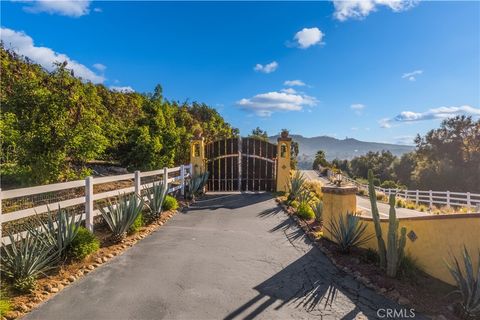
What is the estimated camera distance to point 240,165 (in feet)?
47.2

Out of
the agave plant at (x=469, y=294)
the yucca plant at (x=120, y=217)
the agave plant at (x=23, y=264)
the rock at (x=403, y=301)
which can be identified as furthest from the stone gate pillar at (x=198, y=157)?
the agave plant at (x=469, y=294)

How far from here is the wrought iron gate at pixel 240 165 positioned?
46.9ft

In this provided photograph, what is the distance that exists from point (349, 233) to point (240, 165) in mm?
8844

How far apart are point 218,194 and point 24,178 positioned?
7.31 metres

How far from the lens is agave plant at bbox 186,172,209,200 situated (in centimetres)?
1158

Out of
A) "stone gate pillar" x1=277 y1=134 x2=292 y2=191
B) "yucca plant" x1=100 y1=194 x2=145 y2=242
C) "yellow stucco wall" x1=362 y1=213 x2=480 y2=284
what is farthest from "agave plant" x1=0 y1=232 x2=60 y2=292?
"stone gate pillar" x1=277 y1=134 x2=292 y2=191

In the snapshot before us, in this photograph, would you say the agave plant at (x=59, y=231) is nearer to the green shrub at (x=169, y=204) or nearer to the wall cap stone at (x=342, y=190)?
the green shrub at (x=169, y=204)

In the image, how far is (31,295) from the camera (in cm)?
398

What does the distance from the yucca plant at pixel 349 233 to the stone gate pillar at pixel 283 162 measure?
24.4 feet

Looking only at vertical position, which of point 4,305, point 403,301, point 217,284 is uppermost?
point 4,305

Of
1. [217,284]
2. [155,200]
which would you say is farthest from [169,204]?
[217,284]

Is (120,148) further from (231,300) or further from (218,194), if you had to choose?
(231,300)

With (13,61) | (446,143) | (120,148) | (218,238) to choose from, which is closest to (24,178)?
(218,238)

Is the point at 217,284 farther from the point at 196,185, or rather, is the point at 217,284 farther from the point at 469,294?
the point at 196,185
